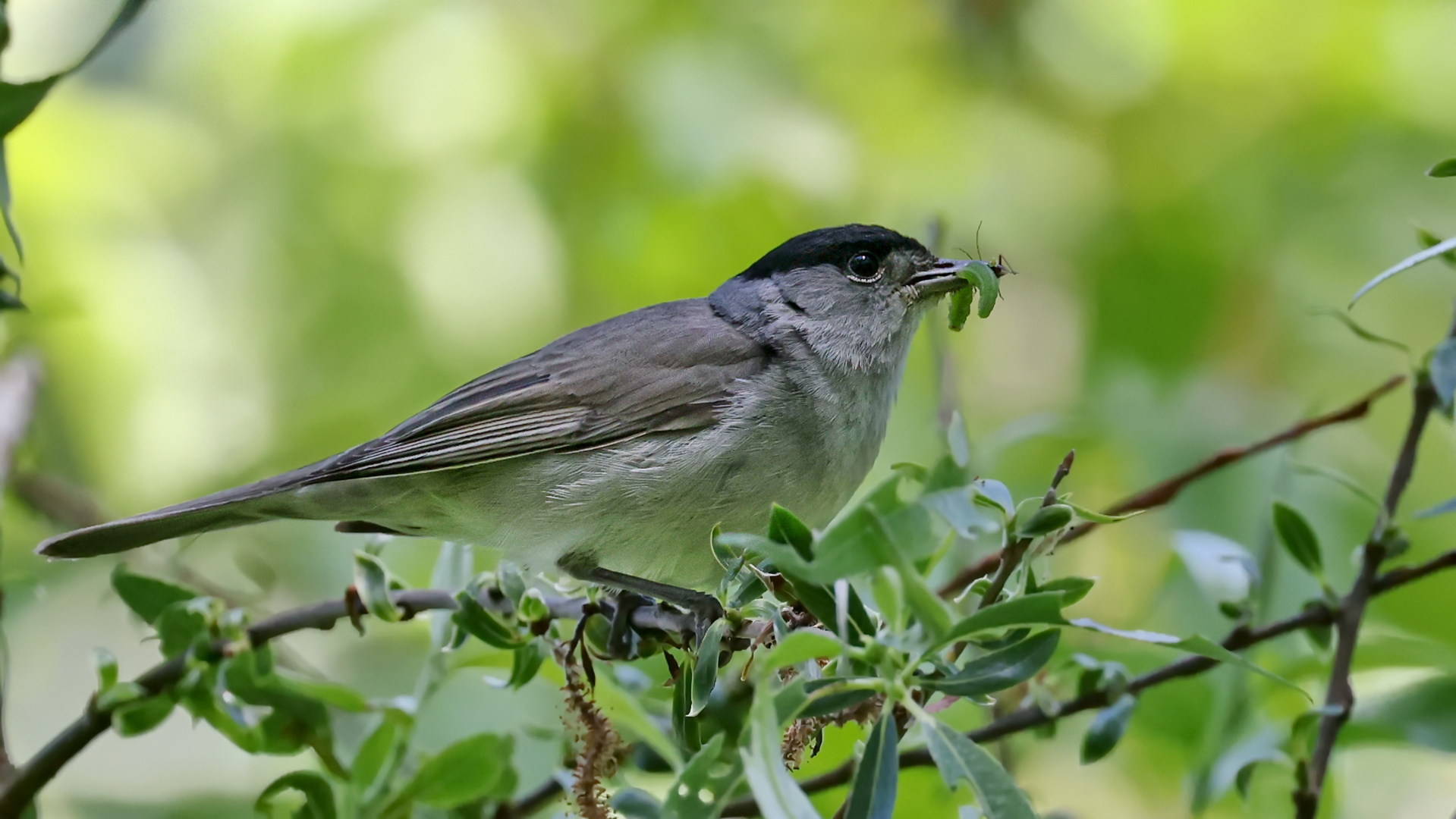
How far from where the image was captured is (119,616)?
4.23m

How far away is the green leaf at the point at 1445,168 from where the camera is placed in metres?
1.61

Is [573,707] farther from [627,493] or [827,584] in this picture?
A: [627,493]

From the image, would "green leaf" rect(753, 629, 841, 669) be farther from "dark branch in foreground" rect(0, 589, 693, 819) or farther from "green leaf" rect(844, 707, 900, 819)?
"dark branch in foreground" rect(0, 589, 693, 819)

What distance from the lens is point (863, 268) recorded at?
3.54 meters

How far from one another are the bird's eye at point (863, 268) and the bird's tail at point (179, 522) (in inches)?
65.2

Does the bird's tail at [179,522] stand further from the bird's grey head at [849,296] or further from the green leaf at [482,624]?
the bird's grey head at [849,296]

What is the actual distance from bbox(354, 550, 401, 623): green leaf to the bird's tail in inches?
35.0

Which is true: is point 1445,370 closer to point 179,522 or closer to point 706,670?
point 706,670

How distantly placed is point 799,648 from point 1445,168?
1.12m

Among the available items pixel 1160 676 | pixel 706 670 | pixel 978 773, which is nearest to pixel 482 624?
pixel 706 670

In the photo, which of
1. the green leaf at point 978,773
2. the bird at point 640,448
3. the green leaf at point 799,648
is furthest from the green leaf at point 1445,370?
the bird at point 640,448

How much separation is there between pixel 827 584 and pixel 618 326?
7.57ft

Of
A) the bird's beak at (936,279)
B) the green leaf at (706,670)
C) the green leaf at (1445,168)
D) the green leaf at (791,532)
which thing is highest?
the green leaf at (1445,168)

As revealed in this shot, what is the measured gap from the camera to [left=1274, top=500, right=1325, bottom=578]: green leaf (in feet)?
6.56
